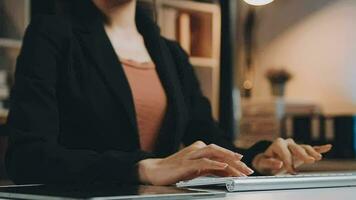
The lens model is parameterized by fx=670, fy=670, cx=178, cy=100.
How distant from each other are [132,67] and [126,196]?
58cm

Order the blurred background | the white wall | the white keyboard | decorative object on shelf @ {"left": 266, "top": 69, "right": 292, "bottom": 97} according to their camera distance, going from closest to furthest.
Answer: the white keyboard → the blurred background → the white wall → decorative object on shelf @ {"left": 266, "top": 69, "right": 292, "bottom": 97}

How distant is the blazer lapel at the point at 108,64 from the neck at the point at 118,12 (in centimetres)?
3

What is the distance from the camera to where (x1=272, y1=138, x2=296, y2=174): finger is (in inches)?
36.9

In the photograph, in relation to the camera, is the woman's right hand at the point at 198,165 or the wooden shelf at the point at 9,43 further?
the wooden shelf at the point at 9,43

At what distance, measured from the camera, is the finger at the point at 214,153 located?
0.73 meters

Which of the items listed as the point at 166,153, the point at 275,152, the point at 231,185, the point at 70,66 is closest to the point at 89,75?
the point at 70,66

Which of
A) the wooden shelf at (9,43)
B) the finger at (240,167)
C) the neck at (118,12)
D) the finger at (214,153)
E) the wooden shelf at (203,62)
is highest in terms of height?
the neck at (118,12)

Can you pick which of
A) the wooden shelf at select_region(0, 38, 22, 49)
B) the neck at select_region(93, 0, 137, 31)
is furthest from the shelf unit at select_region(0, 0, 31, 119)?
the neck at select_region(93, 0, 137, 31)

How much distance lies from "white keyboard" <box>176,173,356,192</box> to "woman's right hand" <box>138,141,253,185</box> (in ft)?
0.04

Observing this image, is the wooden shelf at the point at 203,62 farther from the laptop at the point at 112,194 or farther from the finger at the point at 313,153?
the laptop at the point at 112,194

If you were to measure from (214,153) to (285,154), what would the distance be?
0.77ft

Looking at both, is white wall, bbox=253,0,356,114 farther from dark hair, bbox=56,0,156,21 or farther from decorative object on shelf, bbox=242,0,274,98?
dark hair, bbox=56,0,156,21

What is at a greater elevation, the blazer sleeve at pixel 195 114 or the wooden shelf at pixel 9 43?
the wooden shelf at pixel 9 43

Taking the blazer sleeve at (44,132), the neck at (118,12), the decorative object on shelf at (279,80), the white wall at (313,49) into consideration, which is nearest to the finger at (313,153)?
the blazer sleeve at (44,132)
